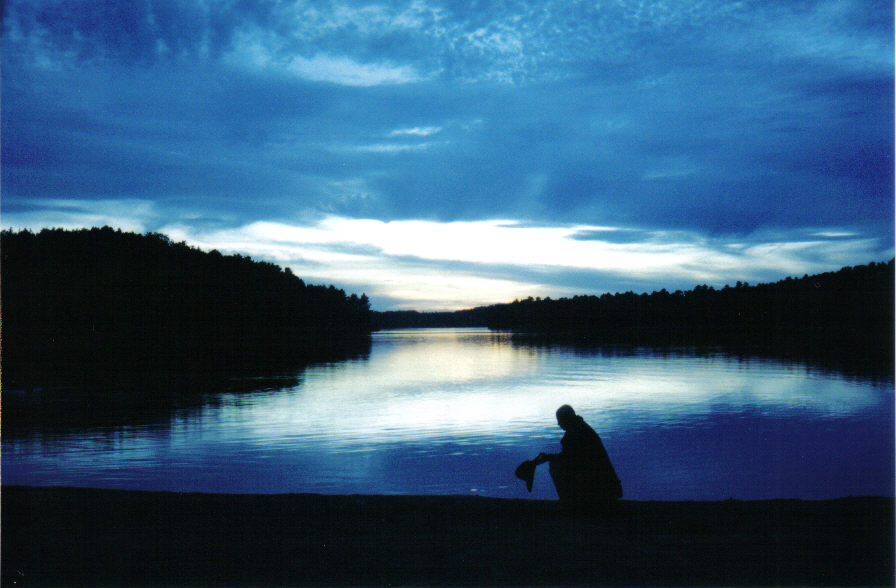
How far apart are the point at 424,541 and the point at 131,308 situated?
98.3 m

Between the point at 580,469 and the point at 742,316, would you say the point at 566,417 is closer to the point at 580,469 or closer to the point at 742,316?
the point at 580,469

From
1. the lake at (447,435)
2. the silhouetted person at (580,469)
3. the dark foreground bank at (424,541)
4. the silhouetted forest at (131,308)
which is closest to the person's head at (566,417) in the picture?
the silhouetted person at (580,469)

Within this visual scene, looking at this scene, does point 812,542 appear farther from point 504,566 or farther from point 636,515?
point 504,566

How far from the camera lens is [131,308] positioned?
314ft

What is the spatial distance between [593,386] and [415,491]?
20215mm

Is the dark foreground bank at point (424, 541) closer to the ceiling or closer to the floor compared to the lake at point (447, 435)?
closer to the ceiling

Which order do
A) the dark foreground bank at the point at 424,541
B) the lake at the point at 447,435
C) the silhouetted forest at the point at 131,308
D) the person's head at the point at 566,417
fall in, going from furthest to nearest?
1. the silhouetted forest at the point at 131,308
2. the lake at the point at 447,435
3. the person's head at the point at 566,417
4. the dark foreground bank at the point at 424,541

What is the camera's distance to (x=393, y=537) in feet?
23.7

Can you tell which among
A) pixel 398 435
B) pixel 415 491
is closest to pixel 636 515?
pixel 415 491

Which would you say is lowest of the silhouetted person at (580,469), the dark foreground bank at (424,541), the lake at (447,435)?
the lake at (447,435)

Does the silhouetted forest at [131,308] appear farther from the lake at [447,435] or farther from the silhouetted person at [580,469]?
the silhouetted person at [580,469]

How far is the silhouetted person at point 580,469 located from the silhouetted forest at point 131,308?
129 ft

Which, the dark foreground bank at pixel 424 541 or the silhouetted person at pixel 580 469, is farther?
the silhouetted person at pixel 580 469

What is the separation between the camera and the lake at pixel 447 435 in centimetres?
1266
